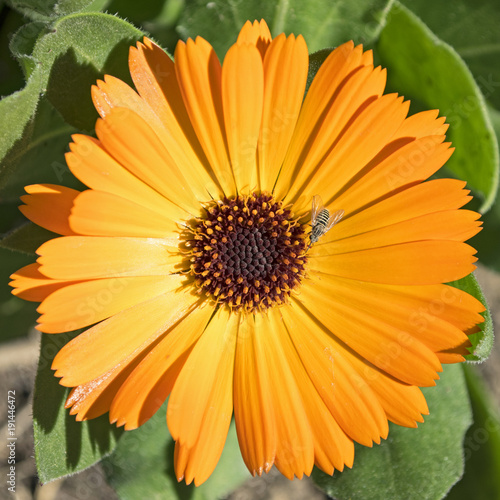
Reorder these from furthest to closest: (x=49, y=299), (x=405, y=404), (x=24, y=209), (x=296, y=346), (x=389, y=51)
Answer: (x=389, y=51) < (x=296, y=346) < (x=405, y=404) < (x=24, y=209) < (x=49, y=299)

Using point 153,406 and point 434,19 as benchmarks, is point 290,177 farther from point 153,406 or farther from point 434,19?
point 434,19

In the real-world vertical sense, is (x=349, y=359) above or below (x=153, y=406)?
above

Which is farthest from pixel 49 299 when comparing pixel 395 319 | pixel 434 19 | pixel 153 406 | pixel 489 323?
pixel 434 19

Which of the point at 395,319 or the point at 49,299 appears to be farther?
the point at 395,319

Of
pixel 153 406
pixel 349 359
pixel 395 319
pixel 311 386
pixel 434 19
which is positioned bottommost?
pixel 153 406

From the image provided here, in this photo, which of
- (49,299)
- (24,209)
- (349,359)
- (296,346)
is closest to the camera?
(49,299)

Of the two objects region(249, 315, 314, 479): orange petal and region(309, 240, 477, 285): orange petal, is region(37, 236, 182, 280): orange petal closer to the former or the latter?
region(249, 315, 314, 479): orange petal
